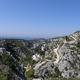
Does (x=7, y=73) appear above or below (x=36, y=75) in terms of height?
above

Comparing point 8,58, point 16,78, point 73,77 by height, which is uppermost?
point 8,58

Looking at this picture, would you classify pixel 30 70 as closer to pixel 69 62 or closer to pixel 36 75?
pixel 36 75

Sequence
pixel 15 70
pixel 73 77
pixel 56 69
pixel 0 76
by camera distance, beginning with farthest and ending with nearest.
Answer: pixel 56 69 → pixel 73 77 → pixel 15 70 → pixel 0 76

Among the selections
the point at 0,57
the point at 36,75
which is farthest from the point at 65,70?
the point at 0,57

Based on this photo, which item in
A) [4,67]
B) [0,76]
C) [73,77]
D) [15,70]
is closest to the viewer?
[0,76]

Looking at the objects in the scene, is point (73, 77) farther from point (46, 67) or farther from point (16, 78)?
point (16, 78)

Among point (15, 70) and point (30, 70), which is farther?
point (30, 70)

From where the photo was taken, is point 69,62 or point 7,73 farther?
point 69,62

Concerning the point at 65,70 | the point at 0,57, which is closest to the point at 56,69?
the point at 65,70

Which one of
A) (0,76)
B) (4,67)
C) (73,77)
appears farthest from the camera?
(73,77)
